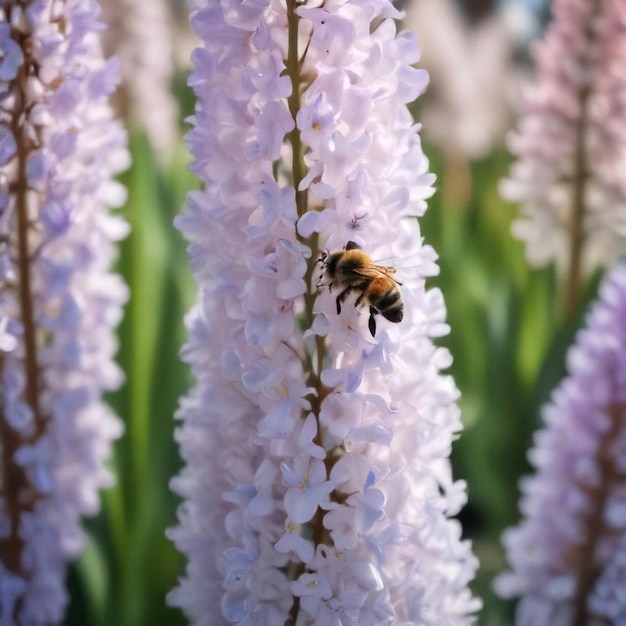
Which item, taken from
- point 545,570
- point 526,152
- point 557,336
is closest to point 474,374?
point 557,336

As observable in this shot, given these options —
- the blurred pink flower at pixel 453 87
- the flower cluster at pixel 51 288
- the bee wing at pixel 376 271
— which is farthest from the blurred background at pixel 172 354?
the blurred pink flower at pixel 453 87

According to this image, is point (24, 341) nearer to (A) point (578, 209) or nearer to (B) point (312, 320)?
(B) point (312, 320)

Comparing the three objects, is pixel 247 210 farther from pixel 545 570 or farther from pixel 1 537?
pixel 545 570

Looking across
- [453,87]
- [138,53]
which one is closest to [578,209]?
[138,53]

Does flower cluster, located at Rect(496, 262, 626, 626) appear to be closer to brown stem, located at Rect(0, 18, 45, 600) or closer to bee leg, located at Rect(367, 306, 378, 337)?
bee leg, located at Rect(367, 306, 378, 337)

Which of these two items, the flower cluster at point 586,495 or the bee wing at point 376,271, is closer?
the bee wing at point 376,271

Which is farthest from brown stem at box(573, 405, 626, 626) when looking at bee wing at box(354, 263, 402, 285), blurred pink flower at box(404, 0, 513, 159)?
blurred pink flower at box(404, 0, 513, 159)

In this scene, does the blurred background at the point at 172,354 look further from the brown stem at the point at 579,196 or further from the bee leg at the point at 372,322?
the bee leg at the point at 372,322
